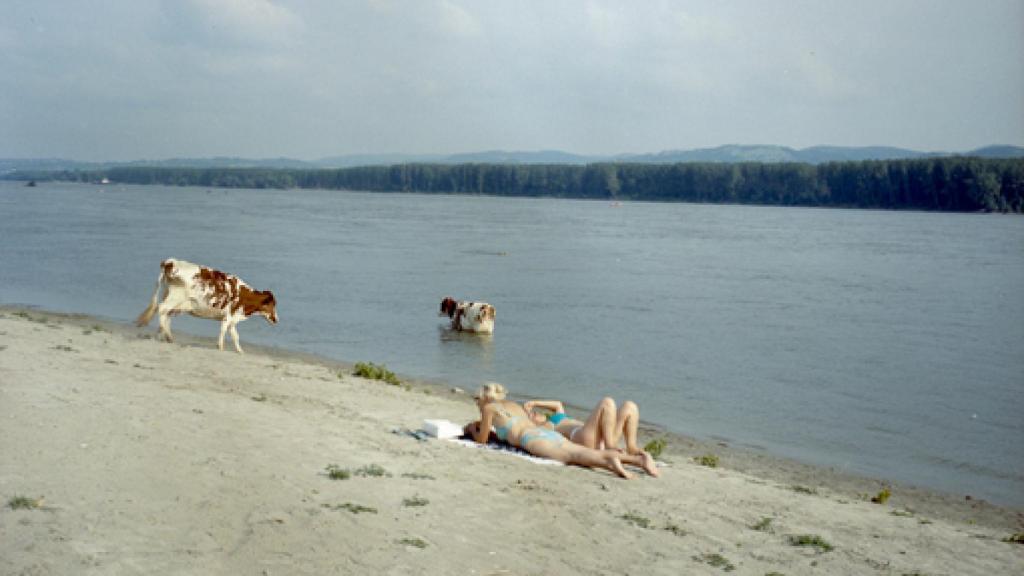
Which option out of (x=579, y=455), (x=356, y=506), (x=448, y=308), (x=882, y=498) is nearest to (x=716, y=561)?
(x=579, y=455)

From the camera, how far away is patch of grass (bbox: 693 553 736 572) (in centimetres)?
727

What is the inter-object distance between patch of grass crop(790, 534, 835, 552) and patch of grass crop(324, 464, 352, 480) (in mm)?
3866

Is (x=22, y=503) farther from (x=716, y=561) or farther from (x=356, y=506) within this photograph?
(x=716, y=561)

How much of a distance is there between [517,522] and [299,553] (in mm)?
1919

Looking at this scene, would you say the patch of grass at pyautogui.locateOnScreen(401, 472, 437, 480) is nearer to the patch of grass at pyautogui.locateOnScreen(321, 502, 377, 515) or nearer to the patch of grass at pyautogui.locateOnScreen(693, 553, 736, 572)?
the patch of grass at pyautogui.locateOnScreen(321, 502, 377, 515)

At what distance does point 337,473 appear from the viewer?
846cm

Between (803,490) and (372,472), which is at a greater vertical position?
(372,472)

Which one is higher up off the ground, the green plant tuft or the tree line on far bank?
the tree line on far bank

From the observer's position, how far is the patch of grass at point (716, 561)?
7.27 meters

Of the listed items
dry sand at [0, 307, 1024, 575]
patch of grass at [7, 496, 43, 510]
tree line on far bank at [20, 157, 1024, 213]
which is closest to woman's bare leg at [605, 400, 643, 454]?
dry sand at [0, 307, 1024, 575]

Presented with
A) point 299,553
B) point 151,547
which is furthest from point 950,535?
point 151,547

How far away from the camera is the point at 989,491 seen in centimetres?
1285

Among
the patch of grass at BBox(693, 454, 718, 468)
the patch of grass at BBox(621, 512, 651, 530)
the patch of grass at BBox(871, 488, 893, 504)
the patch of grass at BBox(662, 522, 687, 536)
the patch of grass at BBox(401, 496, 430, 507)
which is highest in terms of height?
the patch of grass at BBox(401, 496, 430, 507)

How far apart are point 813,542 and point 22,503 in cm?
621
